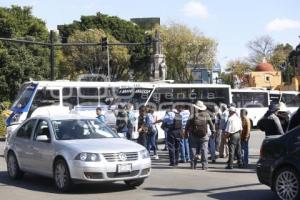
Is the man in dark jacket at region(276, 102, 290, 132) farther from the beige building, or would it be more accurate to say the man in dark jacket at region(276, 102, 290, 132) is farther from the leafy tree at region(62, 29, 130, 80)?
the beige building

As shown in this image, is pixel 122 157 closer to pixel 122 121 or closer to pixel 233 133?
pixel 233 133

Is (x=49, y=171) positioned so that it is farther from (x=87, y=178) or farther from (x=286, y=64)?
(x=286, y=64)

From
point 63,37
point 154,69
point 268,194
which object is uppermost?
point 63,37

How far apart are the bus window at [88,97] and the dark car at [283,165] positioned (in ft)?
Result: 63.2

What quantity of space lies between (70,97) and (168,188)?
1698 cm

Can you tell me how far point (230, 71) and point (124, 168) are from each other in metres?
88.9

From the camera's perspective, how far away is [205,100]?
2945cm

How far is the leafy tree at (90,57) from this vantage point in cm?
6606

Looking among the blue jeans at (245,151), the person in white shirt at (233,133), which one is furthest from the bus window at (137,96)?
the person in white shirt at (233,133)

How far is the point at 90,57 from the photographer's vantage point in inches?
2613

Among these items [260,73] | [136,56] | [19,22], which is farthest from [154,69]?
[260,73]

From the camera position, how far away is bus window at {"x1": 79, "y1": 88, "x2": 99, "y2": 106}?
28844 millimetres

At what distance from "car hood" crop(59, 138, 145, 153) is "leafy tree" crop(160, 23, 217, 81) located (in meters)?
60.2

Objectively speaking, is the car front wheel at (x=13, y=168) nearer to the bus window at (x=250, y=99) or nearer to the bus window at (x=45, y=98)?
the bus window at (x=45, y=98)
